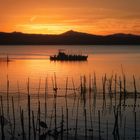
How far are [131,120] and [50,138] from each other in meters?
6.05

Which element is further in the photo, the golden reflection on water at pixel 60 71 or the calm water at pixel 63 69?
the calm water at pixel 63 69

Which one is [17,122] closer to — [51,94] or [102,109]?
[102,109]

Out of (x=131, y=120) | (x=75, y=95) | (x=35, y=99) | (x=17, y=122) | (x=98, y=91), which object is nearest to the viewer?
(x=17, y=122)

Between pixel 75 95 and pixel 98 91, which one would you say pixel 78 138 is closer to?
pixel 75 95

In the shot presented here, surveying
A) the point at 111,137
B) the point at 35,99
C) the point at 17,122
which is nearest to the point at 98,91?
the point at 35,99

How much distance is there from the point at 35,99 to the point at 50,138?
38.2ft

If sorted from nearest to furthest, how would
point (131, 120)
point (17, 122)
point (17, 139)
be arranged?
point (17, 139) → point (17, 122) → point (131, 120)

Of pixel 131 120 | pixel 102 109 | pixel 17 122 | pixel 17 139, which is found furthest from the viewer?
pixel 102 109

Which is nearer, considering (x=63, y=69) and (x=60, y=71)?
(x=60, y=71)

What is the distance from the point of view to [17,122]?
1853 centimetres

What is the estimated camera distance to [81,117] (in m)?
20.5

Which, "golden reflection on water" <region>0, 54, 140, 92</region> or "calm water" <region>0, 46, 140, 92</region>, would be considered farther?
"calm water" <region>0, 46, 140, 92</region>

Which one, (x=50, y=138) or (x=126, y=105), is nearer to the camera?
(x=50, y=138)

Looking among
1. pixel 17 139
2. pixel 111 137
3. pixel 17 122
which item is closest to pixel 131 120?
pixel 111 137
